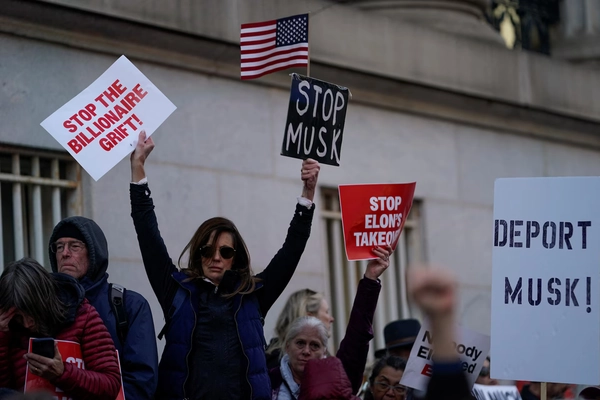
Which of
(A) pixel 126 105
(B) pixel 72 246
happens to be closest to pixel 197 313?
(B) pixel 72 246

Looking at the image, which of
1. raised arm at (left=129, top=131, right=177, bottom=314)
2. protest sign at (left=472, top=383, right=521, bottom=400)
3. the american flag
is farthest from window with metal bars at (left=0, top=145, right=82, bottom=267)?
protest sign at (left=472, top=383, right=521, bottom=400)

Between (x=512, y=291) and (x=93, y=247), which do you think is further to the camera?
(x=512, y=291)

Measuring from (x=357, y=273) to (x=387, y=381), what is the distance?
378 centimetres

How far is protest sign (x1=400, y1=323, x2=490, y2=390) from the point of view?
8.11m

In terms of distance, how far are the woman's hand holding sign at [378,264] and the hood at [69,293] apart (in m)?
1.85

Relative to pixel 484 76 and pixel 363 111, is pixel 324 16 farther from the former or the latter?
pixel 484 76

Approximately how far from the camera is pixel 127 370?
6898 millimetres

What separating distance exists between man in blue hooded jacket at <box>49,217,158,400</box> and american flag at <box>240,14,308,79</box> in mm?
2079

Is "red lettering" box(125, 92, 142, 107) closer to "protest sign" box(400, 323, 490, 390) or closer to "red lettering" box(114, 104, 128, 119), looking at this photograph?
"red lettering" box(114, 104, 128, 119)

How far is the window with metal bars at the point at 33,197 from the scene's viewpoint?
9453mm

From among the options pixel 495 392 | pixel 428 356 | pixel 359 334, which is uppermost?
pixel 359 334

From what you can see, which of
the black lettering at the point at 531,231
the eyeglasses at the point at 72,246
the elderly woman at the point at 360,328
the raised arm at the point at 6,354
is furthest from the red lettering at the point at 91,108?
the black lettering at the point at 531,231

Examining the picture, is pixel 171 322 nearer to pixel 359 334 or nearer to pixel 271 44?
pixel 359 334

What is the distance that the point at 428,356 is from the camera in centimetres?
825
